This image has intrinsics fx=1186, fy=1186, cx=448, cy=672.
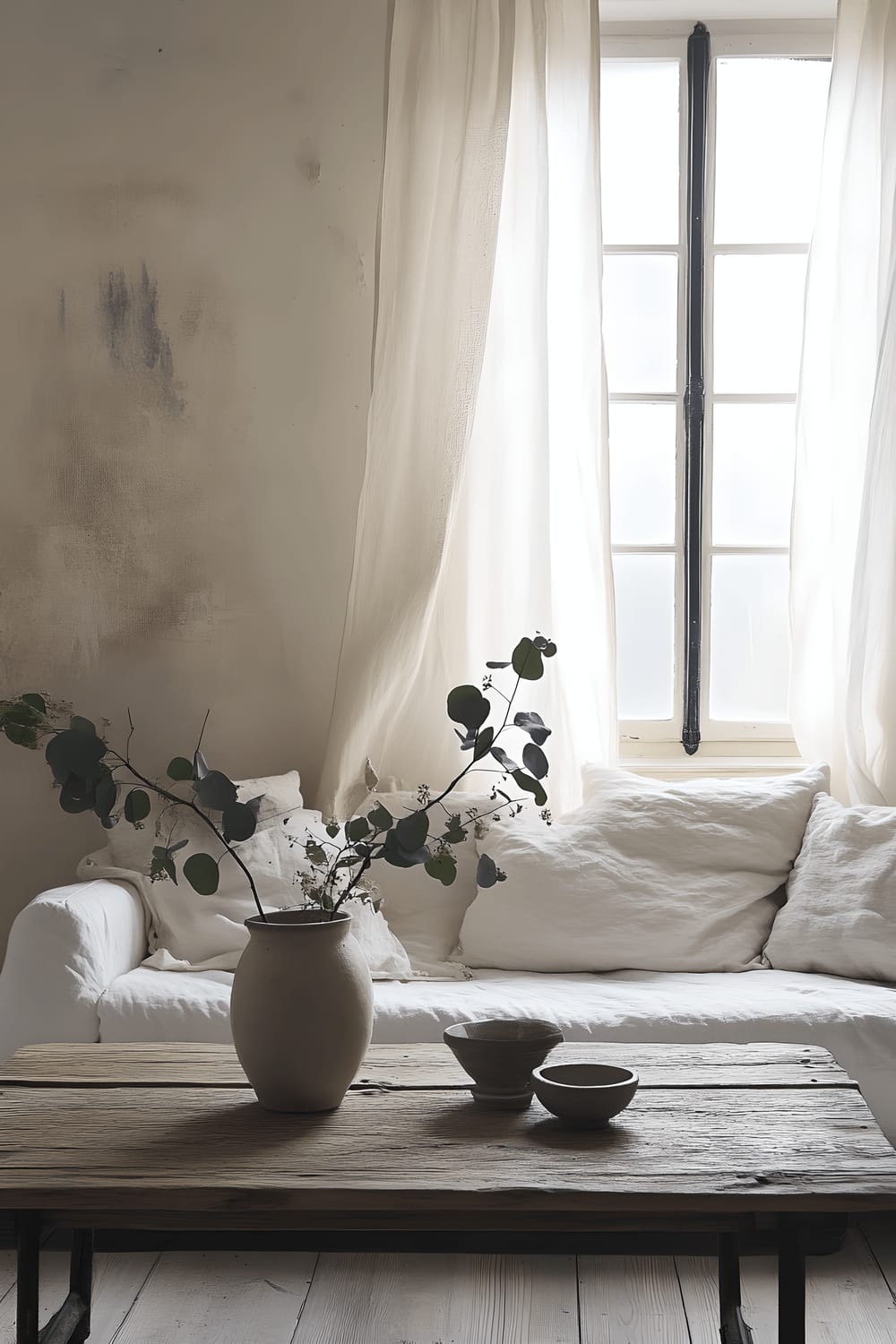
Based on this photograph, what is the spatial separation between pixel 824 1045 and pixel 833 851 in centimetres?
56

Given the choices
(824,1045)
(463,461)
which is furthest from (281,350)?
(824,1045)

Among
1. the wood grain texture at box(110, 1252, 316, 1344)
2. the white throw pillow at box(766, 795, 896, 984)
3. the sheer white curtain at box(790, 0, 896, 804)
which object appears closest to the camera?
the wood grain texture at box(110, 1252, 316, 1344)

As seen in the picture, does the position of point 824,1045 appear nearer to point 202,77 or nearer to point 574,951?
point 574,951

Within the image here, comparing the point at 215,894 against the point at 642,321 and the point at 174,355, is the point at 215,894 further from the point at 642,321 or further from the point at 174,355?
the point at 642,321

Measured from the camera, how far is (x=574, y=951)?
2496mm

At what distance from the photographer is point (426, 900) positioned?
105 inches

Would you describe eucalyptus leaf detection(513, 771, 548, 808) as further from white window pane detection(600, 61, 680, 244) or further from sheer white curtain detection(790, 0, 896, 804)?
white window pane detection(600, 61, 680, 244)

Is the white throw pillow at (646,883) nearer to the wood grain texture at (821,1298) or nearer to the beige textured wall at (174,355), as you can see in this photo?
the wood grain texture at (821,1298)

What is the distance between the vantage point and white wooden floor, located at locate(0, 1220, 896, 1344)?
181 cm

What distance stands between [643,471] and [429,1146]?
2.37 metres

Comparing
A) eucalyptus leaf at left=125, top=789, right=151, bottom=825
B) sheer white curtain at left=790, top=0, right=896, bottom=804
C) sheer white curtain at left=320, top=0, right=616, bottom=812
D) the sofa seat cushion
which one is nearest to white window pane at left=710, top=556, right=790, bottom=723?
sheer white curtain at left=790, top=0, right=896, bottom=804

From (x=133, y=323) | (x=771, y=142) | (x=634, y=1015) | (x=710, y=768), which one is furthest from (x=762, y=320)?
(x=634, y=1015)

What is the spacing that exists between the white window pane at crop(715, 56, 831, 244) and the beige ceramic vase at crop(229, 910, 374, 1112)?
2.62m

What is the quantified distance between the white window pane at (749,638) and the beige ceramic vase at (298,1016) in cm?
213
